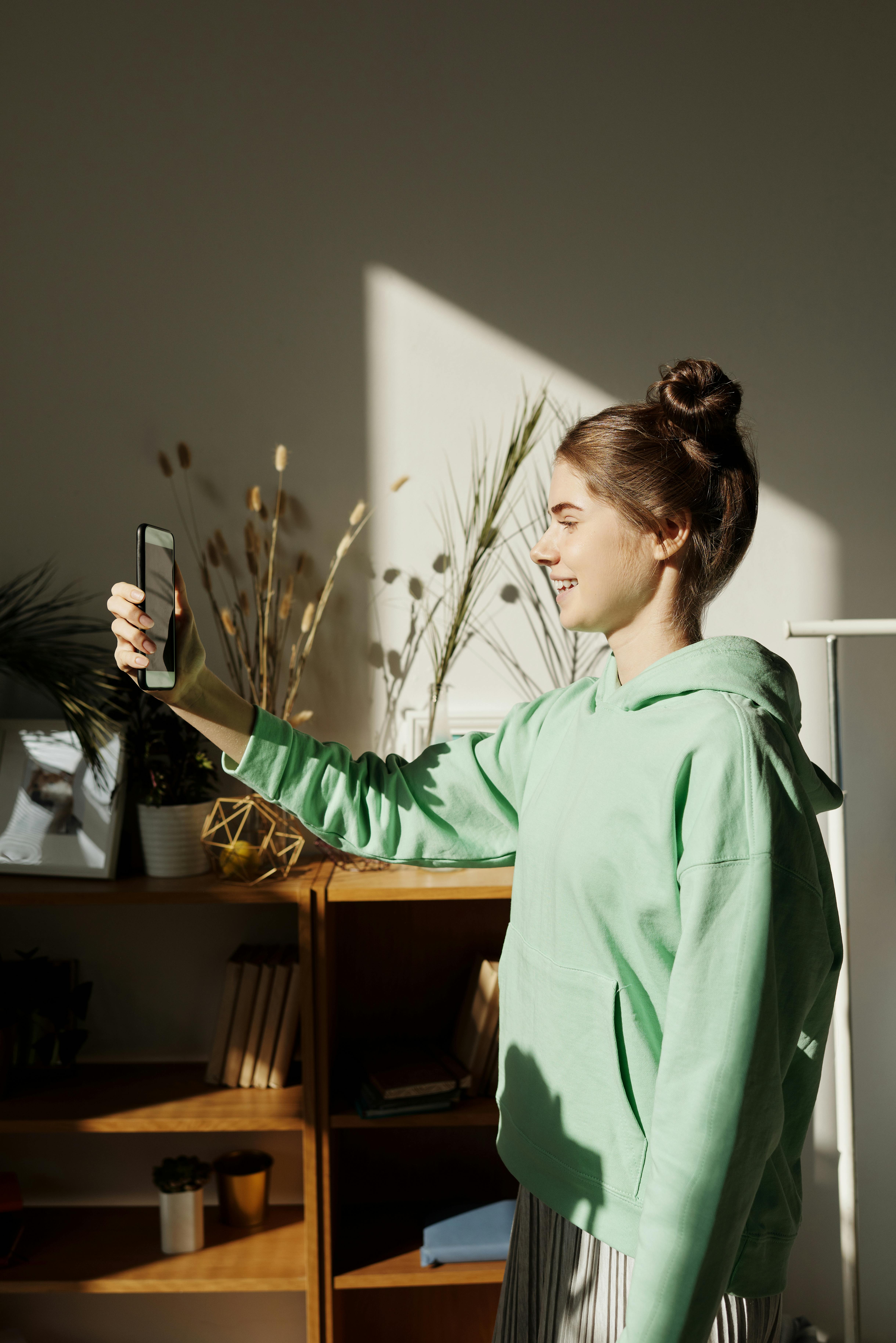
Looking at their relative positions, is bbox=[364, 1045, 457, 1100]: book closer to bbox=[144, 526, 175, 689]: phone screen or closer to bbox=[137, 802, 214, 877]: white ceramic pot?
bbox=[137, 802, 214, 877]: white ceramic pot

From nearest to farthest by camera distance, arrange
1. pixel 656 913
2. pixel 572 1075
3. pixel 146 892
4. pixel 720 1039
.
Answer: pixel 720 1039, pixel 656 913, pixel 572 1075, pixel 146 892

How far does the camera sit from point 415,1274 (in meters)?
1.73

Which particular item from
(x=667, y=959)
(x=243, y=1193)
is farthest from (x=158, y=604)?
(x=243, y=1193)

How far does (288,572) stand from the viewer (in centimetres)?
200

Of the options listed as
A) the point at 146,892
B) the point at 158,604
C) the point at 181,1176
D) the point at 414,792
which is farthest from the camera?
the point at 181,1176

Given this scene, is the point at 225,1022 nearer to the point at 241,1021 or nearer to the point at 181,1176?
the point at 241,1021

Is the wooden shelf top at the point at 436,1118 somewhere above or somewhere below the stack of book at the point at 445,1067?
below

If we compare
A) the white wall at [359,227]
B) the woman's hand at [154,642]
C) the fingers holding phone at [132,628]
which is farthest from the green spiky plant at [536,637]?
the fingers holding phone at [132,628]

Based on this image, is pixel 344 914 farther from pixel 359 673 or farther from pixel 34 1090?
pixel 34 1090

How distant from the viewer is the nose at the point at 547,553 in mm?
1073

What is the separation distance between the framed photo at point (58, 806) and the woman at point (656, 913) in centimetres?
71

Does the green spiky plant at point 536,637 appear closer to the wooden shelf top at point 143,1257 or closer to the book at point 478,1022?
the book at point 478,1022

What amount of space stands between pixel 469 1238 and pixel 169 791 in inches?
38.7

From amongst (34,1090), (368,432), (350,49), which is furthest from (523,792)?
(350,49)
